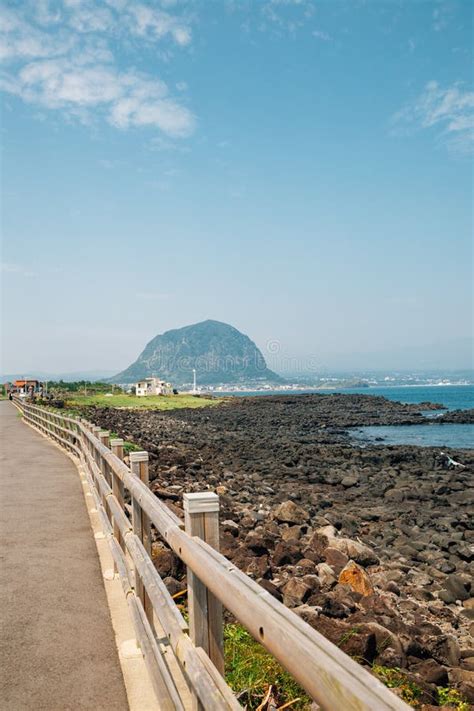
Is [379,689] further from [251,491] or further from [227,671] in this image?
[251,491]

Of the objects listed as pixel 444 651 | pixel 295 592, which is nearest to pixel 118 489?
pixel 295 592

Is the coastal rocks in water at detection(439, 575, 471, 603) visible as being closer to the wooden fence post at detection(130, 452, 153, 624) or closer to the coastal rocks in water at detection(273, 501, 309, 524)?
the coastal rocks in water at detection(273, 501, 309, 524)

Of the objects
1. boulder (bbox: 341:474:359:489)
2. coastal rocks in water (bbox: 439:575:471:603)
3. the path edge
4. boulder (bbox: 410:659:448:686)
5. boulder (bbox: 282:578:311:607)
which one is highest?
the path edge

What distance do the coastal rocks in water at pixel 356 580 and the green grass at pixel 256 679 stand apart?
3.30m

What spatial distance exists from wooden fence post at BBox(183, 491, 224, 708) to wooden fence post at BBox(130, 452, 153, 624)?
1.70 m

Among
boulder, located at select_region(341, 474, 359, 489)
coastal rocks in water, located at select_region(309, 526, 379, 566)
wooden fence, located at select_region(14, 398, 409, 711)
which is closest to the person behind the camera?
wooden fence, located at select_region(14, 398, 409, 711)

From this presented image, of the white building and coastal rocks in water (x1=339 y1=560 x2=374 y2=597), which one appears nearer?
coastal rocks in water (x1=339 y1=560 x2=374 y2=597)

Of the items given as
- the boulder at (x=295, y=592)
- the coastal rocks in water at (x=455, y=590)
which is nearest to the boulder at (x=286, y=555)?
the boulder at (x=295, y=592)

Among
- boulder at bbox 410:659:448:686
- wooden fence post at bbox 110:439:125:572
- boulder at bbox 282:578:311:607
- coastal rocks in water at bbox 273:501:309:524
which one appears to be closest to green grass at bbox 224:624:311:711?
boulder at bbox 410:659:448:686

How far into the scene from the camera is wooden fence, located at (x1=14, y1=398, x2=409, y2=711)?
64.1 inches

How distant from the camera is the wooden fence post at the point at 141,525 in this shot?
15.1 feet

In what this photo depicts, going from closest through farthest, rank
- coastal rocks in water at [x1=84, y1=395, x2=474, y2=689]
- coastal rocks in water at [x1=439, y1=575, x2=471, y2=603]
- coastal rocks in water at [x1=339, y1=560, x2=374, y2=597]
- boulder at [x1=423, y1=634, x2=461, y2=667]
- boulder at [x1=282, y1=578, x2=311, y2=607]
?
1. boulder at [x1=423, y1=634, x2=461, y2=667]
2. coastal rocks in water at [x1=84, y1=395, x2=474, y2=689]
3. boulder at [x1=282, y1=578, x2=311, y2=607]
4. coastal rocks in water at [x1=339, y1=560, x2=374, y2=597]
5. coastal rocks in water at [x1=439, y1=575, x2=471, y2=603]

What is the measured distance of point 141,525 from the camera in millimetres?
4930

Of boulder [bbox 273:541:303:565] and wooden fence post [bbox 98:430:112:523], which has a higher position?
wooden fence post [bbox 98:430:112:523]
